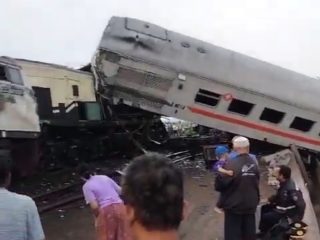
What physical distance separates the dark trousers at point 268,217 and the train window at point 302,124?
7267mm

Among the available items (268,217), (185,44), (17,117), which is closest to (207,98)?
(185,44)

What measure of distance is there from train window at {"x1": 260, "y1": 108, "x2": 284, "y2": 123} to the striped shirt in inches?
430

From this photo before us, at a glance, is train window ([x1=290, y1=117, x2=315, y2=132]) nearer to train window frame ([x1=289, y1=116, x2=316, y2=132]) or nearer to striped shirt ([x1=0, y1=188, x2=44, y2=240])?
train window frame ([x1=289, y1=116, x2=316, y2=132])

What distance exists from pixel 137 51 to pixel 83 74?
71.4 inches

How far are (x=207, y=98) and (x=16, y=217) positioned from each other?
10457mm

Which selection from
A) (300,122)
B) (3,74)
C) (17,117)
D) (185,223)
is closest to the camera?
(185,223)

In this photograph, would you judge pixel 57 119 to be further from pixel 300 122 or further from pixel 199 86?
pixel 300 122

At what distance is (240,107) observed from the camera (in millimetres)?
→ 13609

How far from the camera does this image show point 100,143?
1502 centimetres

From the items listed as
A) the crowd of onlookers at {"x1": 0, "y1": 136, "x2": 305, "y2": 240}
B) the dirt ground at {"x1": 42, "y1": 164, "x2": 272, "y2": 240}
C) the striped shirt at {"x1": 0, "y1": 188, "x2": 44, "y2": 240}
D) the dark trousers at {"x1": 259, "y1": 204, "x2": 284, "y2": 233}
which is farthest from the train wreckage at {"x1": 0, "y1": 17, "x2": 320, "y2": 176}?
the striped shirt at {"x1": 0, "y1": 188, "x2": 44, "y2": 240}

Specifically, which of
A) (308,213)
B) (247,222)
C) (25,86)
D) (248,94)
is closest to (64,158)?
(25,86)

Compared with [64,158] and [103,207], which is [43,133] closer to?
[64,158]

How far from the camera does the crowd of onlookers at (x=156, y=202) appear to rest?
75.2 inches

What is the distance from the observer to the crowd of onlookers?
6.26 feet
